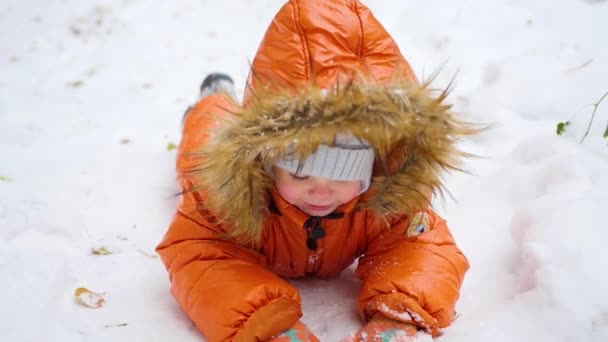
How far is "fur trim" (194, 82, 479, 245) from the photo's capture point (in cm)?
133

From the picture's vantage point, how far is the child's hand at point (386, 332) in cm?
154

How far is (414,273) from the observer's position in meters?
1.62

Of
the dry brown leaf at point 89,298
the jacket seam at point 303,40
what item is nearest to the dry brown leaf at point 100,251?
the dry brown leaf at point 89,298

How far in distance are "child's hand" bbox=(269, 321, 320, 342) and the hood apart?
281 millimetres

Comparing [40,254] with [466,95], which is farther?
[466,95]

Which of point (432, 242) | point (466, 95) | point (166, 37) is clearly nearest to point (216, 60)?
point (166, 37)

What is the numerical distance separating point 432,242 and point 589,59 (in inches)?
60.3

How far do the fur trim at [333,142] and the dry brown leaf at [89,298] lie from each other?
43 centimetres

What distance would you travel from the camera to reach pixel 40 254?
1758mm

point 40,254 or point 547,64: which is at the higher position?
point 547,64

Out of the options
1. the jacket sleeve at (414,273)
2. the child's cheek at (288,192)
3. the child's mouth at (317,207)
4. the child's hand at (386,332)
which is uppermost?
the child's cheek at (288,192)

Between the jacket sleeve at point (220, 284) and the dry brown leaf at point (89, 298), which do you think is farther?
the dry brown leaf at point (89, 298)

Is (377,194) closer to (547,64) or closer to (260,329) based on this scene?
(260,329)

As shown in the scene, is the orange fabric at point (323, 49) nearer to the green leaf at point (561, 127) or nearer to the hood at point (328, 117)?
the hood at point (328, 117)
